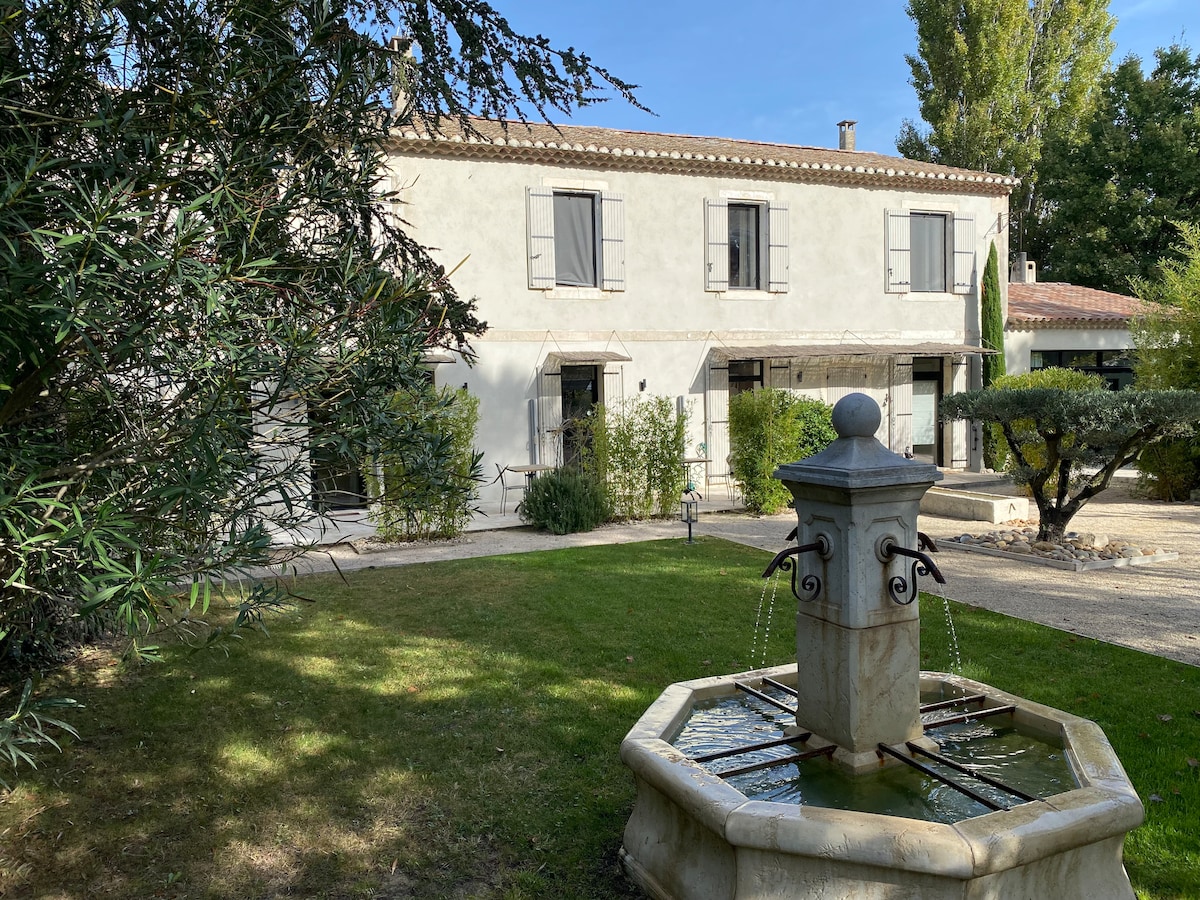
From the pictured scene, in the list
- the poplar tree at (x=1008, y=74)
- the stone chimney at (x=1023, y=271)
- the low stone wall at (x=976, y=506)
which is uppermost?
the poplar tree at (x=1008, y=74)

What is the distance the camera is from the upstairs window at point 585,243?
13680 millimetres

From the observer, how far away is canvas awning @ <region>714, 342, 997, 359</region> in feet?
47.8

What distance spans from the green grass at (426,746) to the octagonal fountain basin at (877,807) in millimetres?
445

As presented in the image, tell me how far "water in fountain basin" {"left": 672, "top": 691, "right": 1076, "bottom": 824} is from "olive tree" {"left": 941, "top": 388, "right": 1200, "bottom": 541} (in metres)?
5.81

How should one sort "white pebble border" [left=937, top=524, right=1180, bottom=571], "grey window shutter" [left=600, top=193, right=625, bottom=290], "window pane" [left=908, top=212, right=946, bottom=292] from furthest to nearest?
"window pane" [left=908, top=212, right=946, bottom=292], "grey window shutter" [left=600, top=193, right=625, bottom=290], "white pebble border" [left=937, top=524, right=1180, bottom=571]

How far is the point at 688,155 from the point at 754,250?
2.17 m

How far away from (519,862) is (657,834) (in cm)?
63

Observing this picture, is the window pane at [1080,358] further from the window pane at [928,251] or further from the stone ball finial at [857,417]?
the stone ball finial at [857,417]

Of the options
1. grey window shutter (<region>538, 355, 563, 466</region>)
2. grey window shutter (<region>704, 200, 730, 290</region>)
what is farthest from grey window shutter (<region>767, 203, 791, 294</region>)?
grey window shutter (<region>538, 355, 563, 466</region>)

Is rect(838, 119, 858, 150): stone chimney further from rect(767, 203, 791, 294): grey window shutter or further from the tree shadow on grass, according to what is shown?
the tree shadow on grass

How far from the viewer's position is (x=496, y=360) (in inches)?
522

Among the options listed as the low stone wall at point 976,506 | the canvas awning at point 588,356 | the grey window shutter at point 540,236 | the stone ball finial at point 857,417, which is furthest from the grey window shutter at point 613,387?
the stone ball finial at point 857,417

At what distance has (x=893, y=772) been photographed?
3.29 m

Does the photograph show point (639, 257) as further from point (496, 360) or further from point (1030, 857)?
point (1030, 857)
